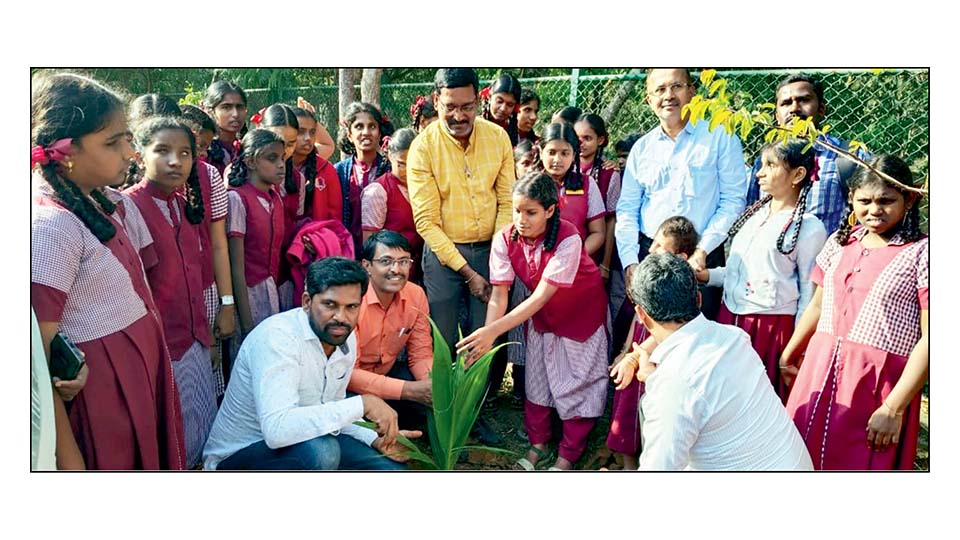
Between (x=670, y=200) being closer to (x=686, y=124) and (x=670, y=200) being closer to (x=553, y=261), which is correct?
(x=686, y=124)

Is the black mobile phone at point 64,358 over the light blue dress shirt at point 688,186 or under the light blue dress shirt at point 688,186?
under

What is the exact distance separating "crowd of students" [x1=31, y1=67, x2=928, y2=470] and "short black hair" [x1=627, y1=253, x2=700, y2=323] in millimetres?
429

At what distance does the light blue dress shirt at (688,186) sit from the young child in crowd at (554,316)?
1.33 ft

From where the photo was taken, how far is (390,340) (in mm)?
3938

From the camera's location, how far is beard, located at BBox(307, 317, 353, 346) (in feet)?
10.7

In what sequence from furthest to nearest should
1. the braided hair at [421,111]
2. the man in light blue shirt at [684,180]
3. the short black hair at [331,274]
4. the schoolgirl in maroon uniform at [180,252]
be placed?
the braided hair at [421,111] → the man in light blue shirt at [684,180] → the schoolgirl in maroon uniform at [180,252] → the short black hair at [331,274]

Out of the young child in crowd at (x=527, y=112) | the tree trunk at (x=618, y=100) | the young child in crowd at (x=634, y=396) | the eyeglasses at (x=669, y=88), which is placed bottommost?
the young child in crowd at (x=634, y=396)

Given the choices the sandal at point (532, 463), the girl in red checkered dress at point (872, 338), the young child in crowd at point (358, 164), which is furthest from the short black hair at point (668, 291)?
the young child in crowd at point (358, 164)

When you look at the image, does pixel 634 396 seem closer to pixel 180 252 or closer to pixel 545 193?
pixel 545 193

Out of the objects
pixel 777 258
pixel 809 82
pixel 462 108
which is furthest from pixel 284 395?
pixel 809 82

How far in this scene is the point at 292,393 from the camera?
3146 mm

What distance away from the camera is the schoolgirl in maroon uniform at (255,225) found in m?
3.89

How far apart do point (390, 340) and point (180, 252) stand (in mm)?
1048

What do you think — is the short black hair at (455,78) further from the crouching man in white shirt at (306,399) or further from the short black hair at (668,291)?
the short black hair at (668,291)
